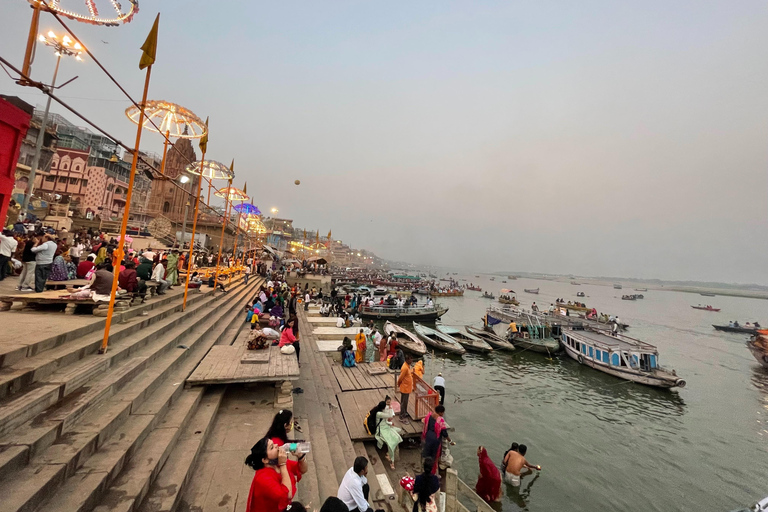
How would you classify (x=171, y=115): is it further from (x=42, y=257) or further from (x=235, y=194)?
(x=235, y=194)

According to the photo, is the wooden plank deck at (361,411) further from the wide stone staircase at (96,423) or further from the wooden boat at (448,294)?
the wooden boat at (448,294)

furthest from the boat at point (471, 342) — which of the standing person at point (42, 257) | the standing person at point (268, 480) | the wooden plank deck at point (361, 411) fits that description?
the standing person at point (42, 257)

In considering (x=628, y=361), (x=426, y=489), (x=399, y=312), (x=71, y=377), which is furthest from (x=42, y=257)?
(x=399, y=312)

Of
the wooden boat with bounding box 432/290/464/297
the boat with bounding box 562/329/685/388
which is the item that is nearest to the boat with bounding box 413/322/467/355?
the boat with bounding box 562/329/685/388

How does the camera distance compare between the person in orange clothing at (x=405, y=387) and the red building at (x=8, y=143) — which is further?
the person in orange clothing at (x=405, y=387)

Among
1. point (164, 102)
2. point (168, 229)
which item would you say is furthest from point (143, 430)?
point (168, 229)

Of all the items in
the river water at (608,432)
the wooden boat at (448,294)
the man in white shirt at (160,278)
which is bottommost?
the river water at (608,432)

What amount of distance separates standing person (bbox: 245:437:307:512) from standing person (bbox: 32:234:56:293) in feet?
26.7

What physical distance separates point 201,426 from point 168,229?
3231cm

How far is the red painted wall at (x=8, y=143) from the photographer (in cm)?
547

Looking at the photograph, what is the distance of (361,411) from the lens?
26.8ft

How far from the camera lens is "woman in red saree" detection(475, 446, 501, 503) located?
7684 mm

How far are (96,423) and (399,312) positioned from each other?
3145cm

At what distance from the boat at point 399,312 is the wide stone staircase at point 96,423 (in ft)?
90.4
